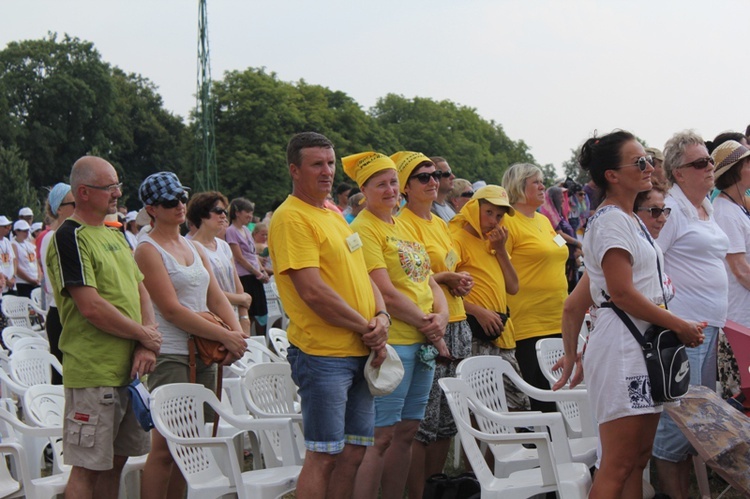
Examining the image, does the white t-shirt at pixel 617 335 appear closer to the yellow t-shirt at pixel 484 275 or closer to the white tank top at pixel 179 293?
the yellow t-shirt at pixel 484 275

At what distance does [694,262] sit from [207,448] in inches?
104

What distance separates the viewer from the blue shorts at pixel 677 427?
4.66 meters

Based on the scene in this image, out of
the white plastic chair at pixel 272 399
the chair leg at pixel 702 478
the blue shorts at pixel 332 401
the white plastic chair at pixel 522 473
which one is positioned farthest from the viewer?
the chair leg at pixel 702 478

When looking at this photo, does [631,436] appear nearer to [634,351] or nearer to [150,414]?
[634,351]

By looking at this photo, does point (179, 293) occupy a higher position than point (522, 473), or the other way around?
point (179, 293)

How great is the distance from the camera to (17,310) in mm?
11094

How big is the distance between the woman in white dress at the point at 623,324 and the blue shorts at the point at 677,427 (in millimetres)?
1200

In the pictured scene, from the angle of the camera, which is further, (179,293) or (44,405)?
(44,405)

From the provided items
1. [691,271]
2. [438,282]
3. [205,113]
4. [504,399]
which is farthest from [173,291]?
[205,113]

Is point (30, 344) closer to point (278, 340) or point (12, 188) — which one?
point (278, 340)

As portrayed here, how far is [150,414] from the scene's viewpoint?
4152mm

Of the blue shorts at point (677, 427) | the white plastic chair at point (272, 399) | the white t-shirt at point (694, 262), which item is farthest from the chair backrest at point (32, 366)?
the white t-shirt at point (694, 262)

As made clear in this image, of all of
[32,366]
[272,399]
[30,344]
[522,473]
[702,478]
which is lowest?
[702,478]

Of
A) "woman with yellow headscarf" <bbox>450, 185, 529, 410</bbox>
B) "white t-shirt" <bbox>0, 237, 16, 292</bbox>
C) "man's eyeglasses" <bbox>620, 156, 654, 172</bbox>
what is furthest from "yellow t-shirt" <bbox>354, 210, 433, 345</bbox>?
"white t-shirt" <bbox>0, 237, 16, 292</bbox>
